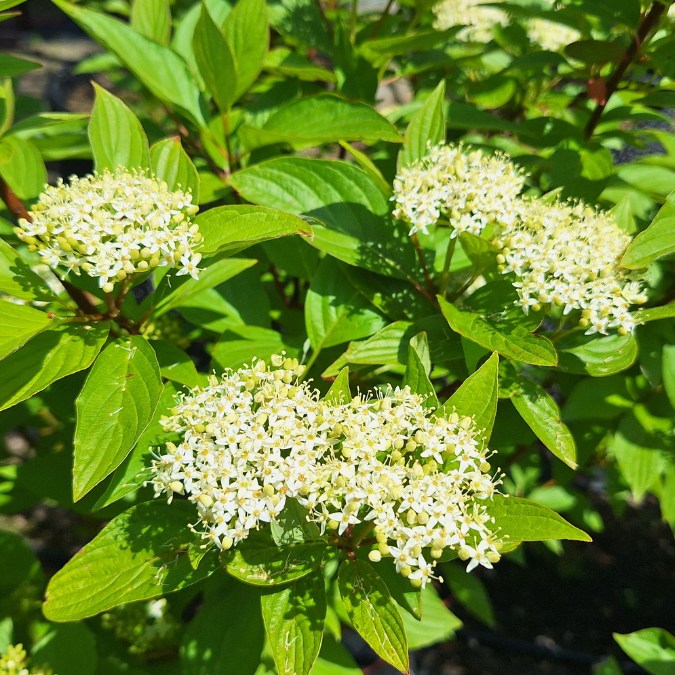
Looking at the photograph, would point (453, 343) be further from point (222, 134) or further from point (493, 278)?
point (222, 134)

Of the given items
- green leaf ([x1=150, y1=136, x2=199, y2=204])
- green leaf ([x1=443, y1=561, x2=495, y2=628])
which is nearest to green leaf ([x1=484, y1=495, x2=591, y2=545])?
green leaf ([x1=150, y1=136, x2=199, y2=204])

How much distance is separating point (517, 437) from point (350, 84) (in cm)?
102

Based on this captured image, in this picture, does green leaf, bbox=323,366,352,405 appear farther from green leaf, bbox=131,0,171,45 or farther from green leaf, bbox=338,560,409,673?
green leaf, bbox=131,0,171,45

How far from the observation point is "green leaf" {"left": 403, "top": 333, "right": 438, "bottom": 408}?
3.22ft

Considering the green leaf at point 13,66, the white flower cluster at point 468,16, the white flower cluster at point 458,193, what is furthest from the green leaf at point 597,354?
the white flower cluster at point 468,16

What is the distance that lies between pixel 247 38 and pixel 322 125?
30cm

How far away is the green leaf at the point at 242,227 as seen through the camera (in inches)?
37.0

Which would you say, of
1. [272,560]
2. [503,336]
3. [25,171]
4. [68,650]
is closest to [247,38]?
[25,171]

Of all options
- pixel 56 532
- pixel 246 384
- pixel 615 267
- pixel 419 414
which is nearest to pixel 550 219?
pixel 615 267

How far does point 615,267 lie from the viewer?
1093 mm

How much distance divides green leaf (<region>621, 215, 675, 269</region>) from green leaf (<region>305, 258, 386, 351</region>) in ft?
1.57

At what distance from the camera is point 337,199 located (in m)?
1.24

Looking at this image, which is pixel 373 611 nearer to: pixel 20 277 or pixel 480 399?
pixel 480 399

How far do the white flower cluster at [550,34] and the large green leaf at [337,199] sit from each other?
1.20m
